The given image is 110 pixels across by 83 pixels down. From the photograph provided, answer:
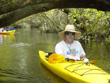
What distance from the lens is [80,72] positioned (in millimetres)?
5117

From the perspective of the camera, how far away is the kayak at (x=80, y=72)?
4.71m

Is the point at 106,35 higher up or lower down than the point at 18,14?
lower down

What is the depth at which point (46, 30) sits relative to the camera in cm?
3375

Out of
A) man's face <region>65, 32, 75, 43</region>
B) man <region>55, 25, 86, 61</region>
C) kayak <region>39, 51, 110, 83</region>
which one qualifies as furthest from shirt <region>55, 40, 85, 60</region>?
kayak <region>39, 51, 110, 83</region>

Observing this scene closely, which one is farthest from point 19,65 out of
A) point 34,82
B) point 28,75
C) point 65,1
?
point 65,1

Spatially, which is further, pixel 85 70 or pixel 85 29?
pixel 85 29

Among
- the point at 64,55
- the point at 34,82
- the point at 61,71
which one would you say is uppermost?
the point at 64,55

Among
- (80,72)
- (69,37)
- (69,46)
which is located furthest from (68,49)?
Result: (80,72)

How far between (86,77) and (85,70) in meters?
0.37

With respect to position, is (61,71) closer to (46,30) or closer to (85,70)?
(85,70)

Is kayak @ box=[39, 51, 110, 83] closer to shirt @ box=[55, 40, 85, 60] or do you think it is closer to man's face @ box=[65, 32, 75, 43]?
shirt @ box=[55, 40, 85, 60]

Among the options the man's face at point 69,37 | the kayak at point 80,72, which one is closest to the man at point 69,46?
the man's face at point 69,37

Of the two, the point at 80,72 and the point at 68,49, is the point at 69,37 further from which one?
the point at 80,72

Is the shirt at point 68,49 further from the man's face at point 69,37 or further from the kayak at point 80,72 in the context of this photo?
the kayak at point 80,72
